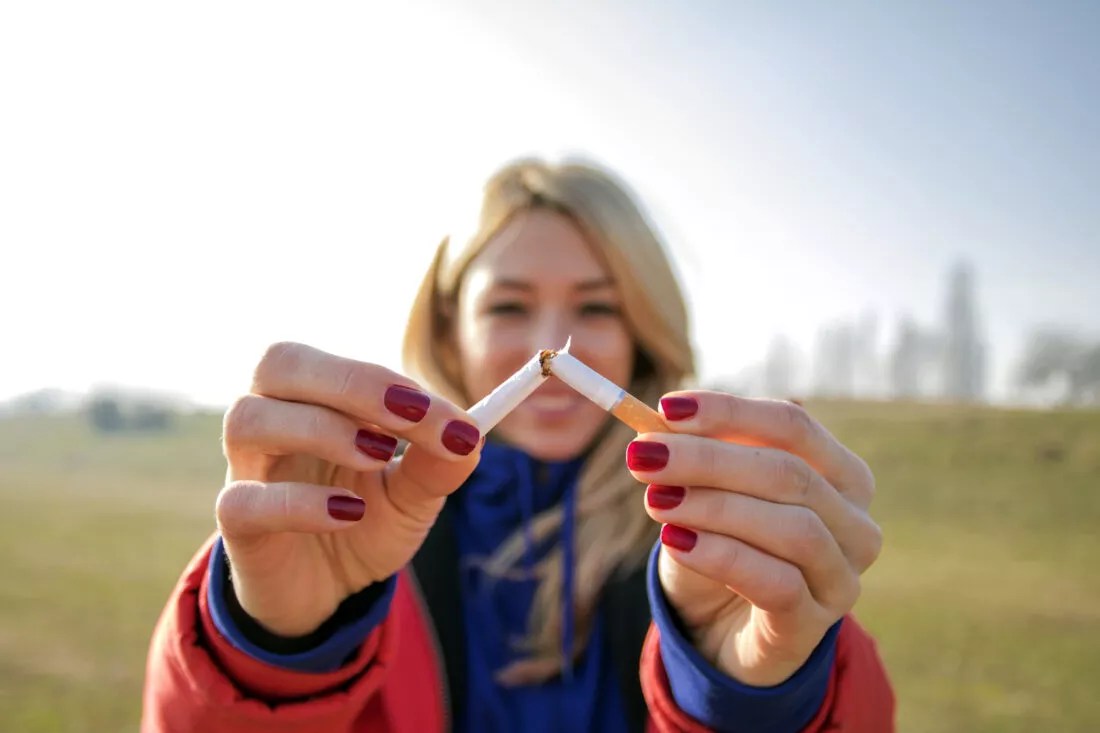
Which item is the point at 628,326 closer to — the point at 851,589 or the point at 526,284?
the point at 526,284

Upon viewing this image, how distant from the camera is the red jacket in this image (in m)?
2.26

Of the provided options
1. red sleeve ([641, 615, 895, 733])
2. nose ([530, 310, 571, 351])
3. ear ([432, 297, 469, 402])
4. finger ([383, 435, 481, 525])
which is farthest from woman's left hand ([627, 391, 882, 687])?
ear ([432, 297, 469, 402])

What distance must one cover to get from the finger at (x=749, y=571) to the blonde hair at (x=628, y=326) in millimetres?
1576

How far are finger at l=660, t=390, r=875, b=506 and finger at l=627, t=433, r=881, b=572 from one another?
47 millimetres

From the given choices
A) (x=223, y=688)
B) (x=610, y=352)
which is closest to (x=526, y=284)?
(x=610, y=352)

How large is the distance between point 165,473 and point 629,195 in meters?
40.2

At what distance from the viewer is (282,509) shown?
2049mm

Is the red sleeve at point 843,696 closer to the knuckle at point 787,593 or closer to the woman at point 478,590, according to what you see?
the woman at point 478,590

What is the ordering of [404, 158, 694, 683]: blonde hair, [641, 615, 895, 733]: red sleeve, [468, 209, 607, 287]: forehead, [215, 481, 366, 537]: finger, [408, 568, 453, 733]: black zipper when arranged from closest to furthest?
[215, 481, 366, 537]: finger < [641, 615, 895, 733]: red sleeve < [408, 568, 453, 733]: black zipper < [404, 158, 694, 683]: blonde hair < [468, 209, 607, 287]: forehead

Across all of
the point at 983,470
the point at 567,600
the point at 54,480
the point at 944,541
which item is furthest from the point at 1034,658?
the point at 54,480

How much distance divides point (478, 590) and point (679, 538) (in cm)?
187

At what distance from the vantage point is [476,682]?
11.1ft

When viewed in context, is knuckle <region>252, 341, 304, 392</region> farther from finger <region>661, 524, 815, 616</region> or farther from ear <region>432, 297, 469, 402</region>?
ear <region>432, 297, 469, 402</region>

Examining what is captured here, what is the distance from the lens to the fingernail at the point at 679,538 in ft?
7.03
